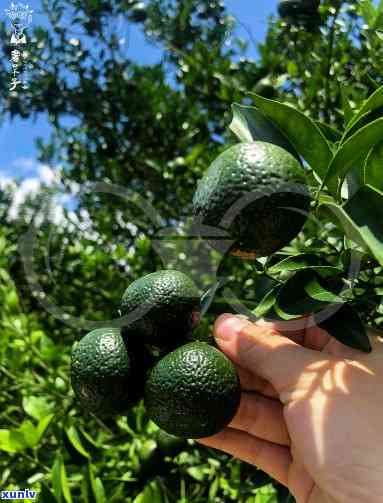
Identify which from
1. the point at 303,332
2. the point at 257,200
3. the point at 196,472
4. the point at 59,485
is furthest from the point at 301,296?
the point at 196,472

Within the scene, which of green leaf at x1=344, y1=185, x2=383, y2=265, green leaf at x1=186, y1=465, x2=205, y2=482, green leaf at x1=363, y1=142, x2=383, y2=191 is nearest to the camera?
green leaf at x1=344, y1=185, x2=383, y2=265

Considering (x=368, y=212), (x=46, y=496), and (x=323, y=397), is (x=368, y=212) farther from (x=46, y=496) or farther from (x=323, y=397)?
(x=46, y=496)

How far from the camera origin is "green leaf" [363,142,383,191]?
0.92m

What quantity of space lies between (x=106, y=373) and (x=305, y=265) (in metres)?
0.51

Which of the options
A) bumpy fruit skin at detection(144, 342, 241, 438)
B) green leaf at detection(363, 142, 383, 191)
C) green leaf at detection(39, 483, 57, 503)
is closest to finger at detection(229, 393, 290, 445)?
bumpy fruit skin at detection(144, 342, 241, 438)

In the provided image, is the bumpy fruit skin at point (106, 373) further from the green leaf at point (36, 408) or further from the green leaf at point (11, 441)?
the green leaf at point (36, 408)

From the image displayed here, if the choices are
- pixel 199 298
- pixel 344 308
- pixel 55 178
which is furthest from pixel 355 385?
pixel 55 178

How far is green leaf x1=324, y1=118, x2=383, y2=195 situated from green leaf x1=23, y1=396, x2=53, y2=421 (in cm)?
155

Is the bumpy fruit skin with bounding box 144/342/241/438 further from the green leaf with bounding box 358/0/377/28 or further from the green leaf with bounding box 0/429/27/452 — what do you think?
the green leaf with bounding box 358/0/377/28

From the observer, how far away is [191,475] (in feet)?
6.67

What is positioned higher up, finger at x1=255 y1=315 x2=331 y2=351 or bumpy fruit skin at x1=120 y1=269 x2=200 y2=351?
bumpy fruit skin at x1=120 y1=269 x2=200 y2=351

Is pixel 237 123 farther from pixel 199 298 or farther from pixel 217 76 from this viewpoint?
pixel 217 76

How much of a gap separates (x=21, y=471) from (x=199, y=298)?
3.98 feet

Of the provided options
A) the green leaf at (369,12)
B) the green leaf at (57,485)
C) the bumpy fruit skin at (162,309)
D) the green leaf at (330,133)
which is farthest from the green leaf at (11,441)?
the green leaf at (369,12)
